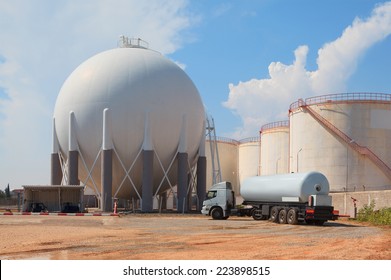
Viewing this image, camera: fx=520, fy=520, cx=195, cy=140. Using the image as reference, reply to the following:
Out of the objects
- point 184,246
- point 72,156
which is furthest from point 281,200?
point 72,156

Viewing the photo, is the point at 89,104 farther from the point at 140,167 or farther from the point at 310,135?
the point at 310,135

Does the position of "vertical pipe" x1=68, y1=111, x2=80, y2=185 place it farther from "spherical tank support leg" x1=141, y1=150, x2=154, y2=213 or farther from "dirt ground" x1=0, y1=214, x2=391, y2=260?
"dirt ground" x1=0, y1=214, x2=391, y2=260

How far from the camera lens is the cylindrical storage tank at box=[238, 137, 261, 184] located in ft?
220

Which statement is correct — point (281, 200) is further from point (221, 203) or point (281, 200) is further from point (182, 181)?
point (182, 181)

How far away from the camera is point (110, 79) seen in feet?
127

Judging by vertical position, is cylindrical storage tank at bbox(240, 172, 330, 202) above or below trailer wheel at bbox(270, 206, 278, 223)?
above

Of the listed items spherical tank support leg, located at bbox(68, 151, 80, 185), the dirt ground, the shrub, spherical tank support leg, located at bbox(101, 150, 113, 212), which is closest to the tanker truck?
the shrub

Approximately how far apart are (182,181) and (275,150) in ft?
67.1

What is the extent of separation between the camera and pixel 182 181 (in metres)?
40.2

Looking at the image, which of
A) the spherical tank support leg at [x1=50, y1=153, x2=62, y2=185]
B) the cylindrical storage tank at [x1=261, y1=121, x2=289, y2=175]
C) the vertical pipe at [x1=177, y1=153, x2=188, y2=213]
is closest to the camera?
the vertical pipe at [x1=177, y1=153, x2=188, y2=213]

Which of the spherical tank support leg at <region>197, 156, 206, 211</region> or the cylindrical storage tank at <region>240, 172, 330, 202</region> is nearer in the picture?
the cylindrical storage tank at <region>240, 172, 330, 202</region>

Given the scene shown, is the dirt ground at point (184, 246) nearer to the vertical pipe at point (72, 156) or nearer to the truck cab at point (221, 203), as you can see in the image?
the truck cab at point (221, 203)

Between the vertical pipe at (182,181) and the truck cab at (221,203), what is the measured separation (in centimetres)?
636

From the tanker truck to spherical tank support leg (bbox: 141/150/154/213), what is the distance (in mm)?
6073
